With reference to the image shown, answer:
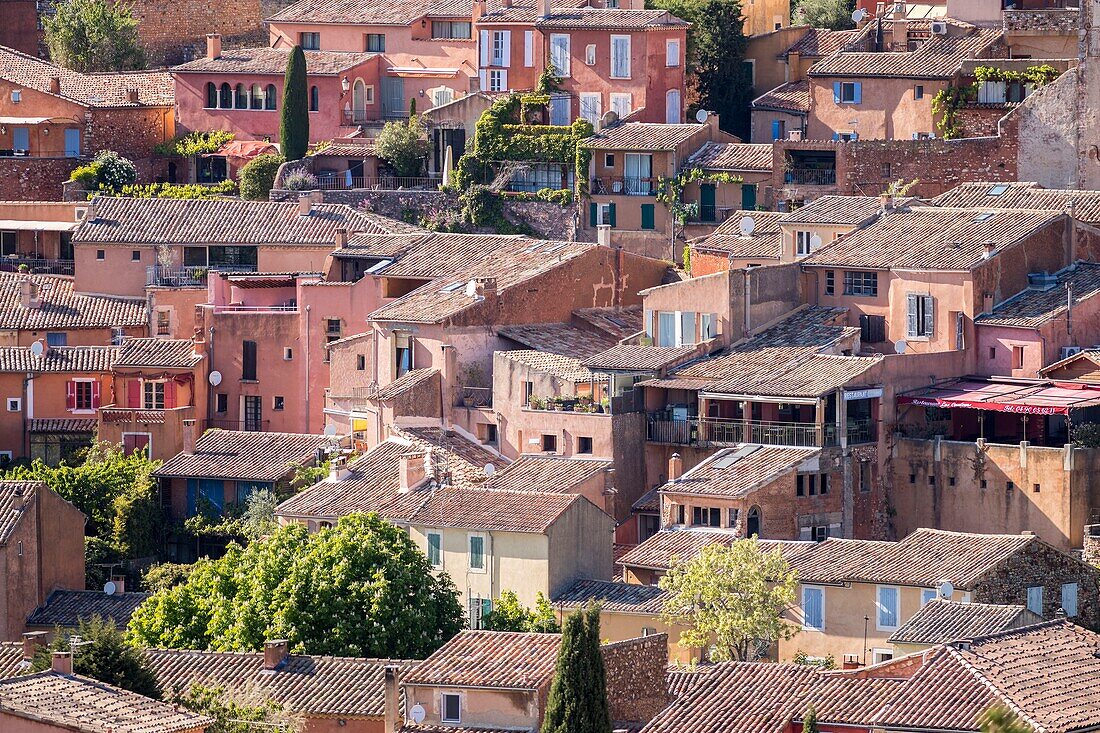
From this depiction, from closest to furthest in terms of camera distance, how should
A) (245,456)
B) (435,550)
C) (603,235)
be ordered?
1. (435,550)
2. (245,456)
3. (603,235)

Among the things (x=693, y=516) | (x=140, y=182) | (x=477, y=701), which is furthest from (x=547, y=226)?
(x=477, y=701)

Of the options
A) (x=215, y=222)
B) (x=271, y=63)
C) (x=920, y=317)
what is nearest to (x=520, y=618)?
(x=920, y=317)

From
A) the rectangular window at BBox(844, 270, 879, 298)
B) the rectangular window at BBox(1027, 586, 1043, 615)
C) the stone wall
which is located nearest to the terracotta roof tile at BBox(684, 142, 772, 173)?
the rectangular window at BBox(844, 270, 879, 298)

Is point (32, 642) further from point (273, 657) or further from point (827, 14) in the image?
point (827, 14)

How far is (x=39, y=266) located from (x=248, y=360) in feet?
29.9

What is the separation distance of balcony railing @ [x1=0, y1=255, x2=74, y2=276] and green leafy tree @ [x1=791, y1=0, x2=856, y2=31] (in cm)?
2098

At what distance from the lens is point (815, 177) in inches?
3068

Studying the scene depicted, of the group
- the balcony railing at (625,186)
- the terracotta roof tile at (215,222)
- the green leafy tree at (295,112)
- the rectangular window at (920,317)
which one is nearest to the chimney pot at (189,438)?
the terracotta roof tile at (215,222)

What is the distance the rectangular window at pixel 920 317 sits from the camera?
224 ft

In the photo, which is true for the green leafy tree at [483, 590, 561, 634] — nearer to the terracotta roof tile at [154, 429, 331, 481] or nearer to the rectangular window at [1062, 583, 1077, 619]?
the rectangular window at [1062, 583, 1077, 619]

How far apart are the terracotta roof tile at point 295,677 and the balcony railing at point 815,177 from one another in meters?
27.4

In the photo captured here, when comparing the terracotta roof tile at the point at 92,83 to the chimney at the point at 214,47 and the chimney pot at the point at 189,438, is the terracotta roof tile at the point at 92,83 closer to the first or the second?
the chimney at the point at 214,47

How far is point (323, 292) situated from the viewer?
245ft

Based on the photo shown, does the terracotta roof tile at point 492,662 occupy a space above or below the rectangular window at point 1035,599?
above
